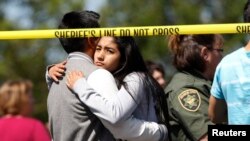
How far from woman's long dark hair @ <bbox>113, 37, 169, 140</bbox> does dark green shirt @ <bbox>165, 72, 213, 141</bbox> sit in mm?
208

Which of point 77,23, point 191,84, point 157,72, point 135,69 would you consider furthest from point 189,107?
point 157,72

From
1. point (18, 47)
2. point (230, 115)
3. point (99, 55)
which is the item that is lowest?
point (230, 115)

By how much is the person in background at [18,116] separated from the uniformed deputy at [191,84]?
1379 mm

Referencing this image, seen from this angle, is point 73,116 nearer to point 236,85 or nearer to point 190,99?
point 190,99

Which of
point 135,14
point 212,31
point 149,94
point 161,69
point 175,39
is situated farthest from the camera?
point 135,14

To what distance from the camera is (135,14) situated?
122 feet

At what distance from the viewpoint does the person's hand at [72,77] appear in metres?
5.89

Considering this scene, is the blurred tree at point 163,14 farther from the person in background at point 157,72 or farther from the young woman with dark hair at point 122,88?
the young woman with dark hair at point 122,88

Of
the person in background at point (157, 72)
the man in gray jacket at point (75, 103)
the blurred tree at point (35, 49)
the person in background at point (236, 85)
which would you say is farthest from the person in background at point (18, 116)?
the blurred tree at point (35, 49)

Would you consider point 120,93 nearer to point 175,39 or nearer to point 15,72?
point 175,39

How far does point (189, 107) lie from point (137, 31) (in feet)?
2.55

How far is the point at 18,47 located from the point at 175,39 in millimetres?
28889

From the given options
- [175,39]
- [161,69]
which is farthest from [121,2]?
[175,39]

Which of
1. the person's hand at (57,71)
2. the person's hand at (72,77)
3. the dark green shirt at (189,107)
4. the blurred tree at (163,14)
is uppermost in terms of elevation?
the blurred tree at (163,14)
